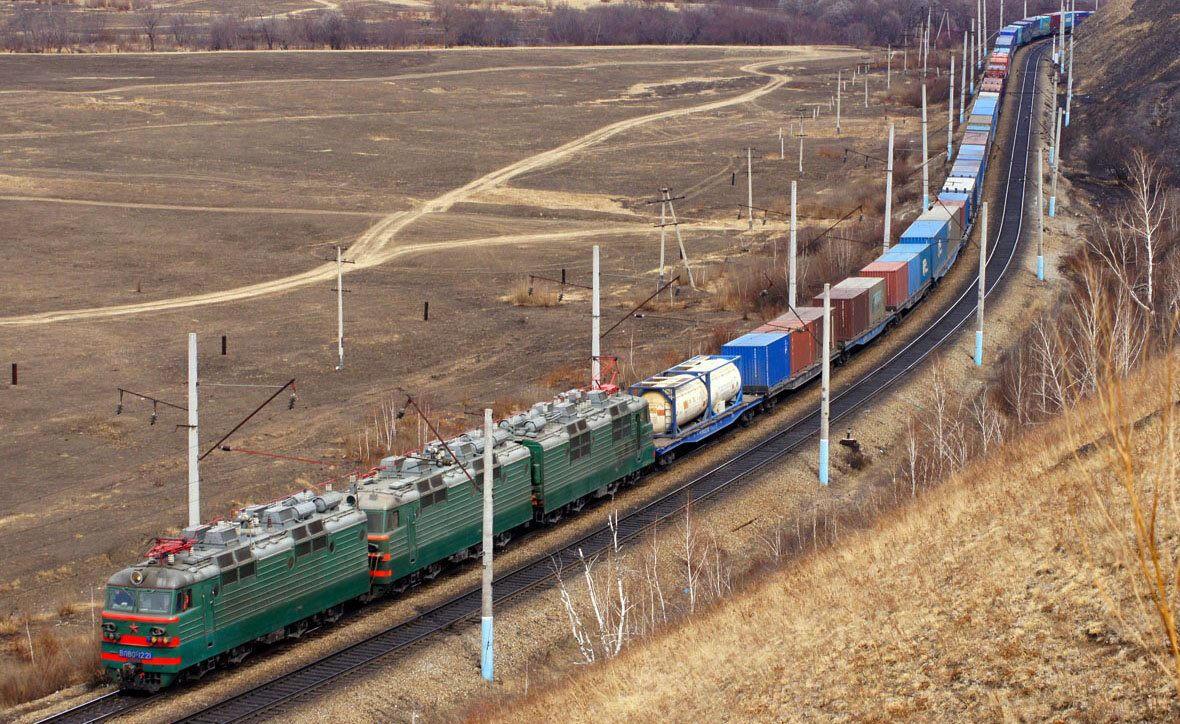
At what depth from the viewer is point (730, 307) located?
7800 centimetres

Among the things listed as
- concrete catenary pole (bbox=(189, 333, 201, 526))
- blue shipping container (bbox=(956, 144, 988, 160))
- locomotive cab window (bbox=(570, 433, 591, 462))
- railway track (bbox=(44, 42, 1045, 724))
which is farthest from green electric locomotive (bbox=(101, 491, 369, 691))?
blue shipping container (bbox=(956, 144, 988, 160))

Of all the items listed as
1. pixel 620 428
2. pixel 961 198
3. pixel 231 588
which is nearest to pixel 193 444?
pixel 231 588

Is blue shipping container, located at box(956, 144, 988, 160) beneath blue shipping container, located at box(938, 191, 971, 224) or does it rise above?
above

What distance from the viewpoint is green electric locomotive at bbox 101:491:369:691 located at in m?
26.8

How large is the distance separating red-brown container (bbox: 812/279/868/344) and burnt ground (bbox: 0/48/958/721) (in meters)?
10.1

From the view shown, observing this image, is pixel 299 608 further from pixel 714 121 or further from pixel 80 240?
pixel 714 121

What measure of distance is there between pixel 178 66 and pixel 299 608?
484 feet

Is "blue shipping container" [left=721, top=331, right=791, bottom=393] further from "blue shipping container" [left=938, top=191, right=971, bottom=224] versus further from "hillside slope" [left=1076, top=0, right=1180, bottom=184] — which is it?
"hillside slope" [left=1076, top=0, right=1180, bottom=184]

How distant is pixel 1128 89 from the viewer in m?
118

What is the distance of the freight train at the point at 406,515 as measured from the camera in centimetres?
2711

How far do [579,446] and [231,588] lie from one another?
43.1 ft

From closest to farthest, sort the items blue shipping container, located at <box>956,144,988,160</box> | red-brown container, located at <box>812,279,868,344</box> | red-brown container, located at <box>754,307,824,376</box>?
red-brown container, located at <box>754,307,824,376</box> < red-brown container, located at <box>812,279,868,344</box> < blue shipping container, located at <box>956,144,988,160</box>

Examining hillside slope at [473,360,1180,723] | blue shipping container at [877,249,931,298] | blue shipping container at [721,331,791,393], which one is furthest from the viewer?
blue shipping container at [877,249,931,298]

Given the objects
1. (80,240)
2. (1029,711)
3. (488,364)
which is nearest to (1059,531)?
(1029,711)
